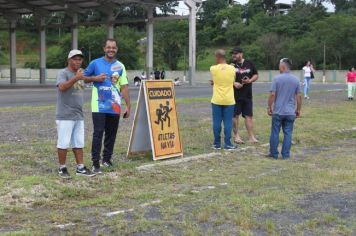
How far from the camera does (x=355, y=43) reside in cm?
7844

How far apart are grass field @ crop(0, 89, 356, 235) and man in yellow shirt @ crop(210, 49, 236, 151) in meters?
0.60

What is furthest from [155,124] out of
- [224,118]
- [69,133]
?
[69,133]

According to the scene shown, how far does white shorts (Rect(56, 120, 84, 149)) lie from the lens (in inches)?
297

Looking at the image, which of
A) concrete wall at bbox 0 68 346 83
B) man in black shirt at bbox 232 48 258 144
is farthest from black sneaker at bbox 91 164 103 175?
concrete wall at bbox 0 68 346 83

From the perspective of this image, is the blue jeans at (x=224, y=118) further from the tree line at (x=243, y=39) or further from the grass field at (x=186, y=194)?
the tree line at (x=243, y=39)

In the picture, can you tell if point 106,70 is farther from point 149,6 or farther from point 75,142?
point 149,6

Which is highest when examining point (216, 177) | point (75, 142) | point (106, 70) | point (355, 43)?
point (355, 43)

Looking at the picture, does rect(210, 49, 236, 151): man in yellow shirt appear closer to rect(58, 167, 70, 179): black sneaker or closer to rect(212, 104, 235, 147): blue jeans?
rect(212, 104, 235, 147): blue jeans

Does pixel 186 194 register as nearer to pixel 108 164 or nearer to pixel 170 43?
pixel 108 164

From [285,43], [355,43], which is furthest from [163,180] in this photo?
[285,43]

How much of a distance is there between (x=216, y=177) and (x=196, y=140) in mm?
3581

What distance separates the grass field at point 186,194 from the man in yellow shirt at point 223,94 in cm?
60

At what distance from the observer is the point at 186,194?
7.00 meters

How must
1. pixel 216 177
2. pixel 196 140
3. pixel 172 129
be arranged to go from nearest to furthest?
pixel 216 177, pixel 172 129, pixel 196 140
